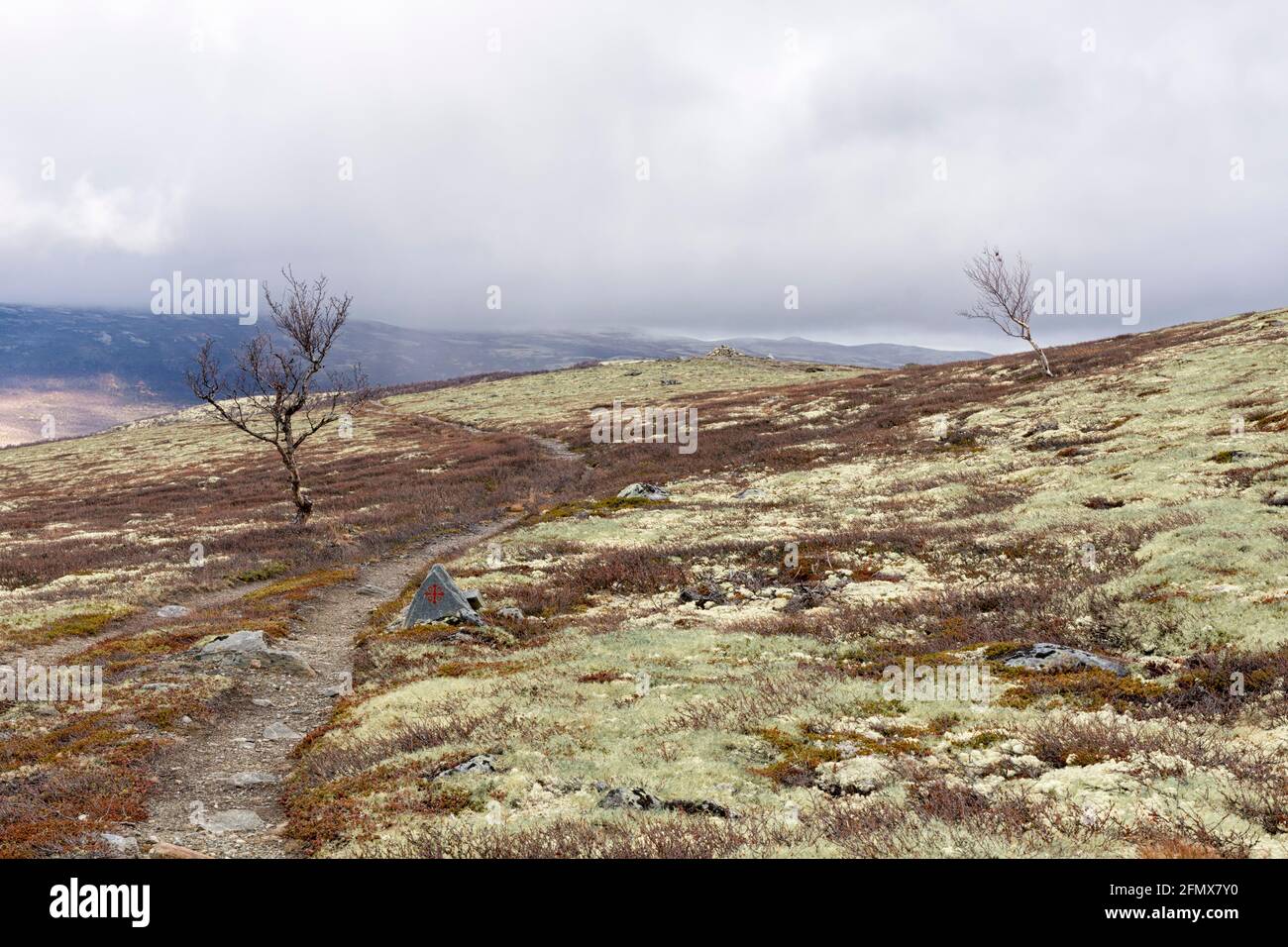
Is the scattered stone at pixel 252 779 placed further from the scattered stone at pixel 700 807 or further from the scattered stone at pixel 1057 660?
the scattered stone at pixel 1057 660

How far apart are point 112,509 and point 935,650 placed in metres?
64.9

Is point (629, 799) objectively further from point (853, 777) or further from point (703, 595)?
point (703, 595)

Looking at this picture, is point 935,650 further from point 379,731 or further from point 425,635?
point 425,635

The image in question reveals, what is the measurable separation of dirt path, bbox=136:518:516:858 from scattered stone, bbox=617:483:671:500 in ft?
62.8

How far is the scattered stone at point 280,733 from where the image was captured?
50.0ft

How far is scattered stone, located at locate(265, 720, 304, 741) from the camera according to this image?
15.2 meters

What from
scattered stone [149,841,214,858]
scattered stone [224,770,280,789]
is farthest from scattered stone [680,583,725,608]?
scattered stone [149,841,214,858]

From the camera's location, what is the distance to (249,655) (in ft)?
63.2

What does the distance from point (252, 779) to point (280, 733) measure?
2.66 metres

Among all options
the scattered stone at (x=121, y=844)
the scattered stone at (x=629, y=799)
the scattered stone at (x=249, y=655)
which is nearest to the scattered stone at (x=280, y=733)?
the scattered stone at (x=249, y=655)

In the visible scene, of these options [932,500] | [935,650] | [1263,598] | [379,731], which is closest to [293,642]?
[379,731]

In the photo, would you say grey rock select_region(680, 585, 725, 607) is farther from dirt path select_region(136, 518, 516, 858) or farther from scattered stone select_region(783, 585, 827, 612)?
dirt path select_region(136, 518, 516, 858)

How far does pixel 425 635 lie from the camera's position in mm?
20562

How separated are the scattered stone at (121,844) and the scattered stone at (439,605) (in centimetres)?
1174
